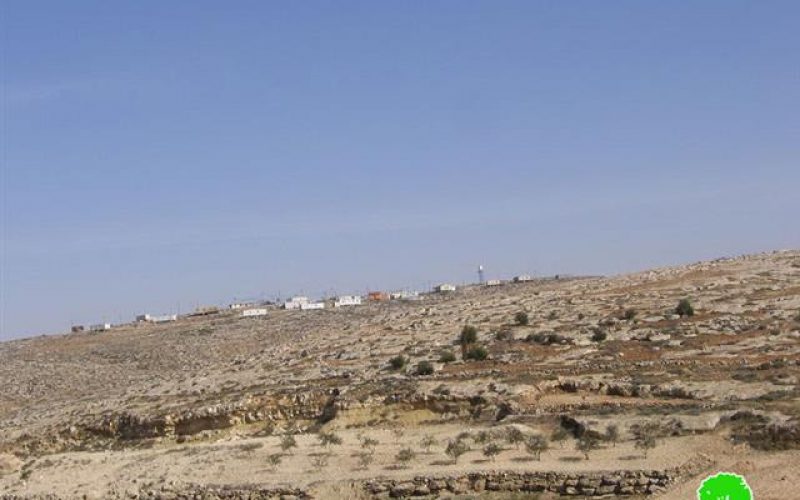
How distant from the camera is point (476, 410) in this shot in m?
25.0

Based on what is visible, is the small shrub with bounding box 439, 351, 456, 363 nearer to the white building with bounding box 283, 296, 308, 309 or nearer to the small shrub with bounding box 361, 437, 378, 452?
the small shrub with bounding box 361, 437, 378, 452

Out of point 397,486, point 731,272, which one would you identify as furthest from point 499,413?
point 731,272

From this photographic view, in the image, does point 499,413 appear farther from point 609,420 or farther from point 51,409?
point 51,409

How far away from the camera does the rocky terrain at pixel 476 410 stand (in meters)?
18.8

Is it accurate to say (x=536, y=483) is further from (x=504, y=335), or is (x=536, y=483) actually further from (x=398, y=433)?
(x=504, y=335)

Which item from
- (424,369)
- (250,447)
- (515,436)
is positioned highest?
(424,369)

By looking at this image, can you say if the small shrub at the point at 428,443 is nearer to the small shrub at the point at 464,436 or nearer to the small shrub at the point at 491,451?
the small shrub at the point at 464,436

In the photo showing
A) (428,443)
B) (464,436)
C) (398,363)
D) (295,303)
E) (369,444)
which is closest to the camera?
(464,436)

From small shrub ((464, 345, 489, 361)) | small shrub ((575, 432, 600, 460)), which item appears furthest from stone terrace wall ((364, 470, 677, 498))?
small shrub ((464, 345, 489, 361))

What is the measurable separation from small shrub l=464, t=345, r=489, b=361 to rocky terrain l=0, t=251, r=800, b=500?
26cm

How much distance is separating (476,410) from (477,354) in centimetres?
638

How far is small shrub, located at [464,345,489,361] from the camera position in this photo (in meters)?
31.2

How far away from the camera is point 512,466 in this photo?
1923 cm

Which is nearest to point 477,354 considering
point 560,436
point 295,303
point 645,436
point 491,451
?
point 560,436
